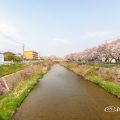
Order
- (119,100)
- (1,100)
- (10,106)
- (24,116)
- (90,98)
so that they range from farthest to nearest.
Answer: (90,98)
(119,100)
(1,100)
(10,106)
(24,116)

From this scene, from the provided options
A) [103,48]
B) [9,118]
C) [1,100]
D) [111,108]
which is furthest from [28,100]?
[103,48]

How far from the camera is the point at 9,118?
55.8ft

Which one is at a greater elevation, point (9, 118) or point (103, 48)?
point (103, 48)

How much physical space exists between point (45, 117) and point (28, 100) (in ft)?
24.6

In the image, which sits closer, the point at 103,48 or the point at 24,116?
the point at 24,116

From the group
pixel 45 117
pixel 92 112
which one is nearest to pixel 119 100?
pixel 92 112

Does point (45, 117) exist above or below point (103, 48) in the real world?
below

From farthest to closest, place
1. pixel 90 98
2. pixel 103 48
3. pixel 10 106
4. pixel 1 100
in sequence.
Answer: pixel 103 48
pixel 90 98
pixel 1 100
pixel 10 106


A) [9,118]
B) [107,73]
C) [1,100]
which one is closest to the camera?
[9,118]

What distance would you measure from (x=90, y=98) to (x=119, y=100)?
3794 mm

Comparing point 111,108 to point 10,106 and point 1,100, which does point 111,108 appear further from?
point 1,100

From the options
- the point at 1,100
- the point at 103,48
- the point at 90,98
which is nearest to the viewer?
the point at 1,100

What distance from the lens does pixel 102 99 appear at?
25.3 metres

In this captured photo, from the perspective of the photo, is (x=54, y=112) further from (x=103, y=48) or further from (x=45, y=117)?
(x=103, y=48)
